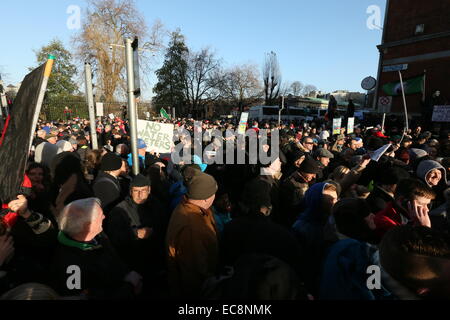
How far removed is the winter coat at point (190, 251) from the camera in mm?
1895

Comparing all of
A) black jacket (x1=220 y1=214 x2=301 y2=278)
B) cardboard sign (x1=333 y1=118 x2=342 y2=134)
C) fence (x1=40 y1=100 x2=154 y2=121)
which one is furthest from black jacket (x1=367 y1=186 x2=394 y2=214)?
fence (x1=40 y1=100 x2=154 y2=121)

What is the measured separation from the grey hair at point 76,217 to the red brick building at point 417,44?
2446cm

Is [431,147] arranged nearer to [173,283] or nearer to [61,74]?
[173,283]

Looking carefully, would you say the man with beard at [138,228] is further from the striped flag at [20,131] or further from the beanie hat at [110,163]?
the striped flag at [20,131]

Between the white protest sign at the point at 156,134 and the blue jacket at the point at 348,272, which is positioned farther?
the white protest sign at the point at 156,134

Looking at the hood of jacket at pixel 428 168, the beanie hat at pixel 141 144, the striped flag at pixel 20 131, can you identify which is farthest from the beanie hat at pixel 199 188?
the beanie hat at pixel 141 144

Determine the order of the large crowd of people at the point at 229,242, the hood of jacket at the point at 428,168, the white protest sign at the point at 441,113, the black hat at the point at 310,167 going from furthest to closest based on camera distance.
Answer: the white protest sign at the point at 441,113, the black hat at the point at 310,167, the hood of jacket at the point at 428,168, the large crowd of people at the point at 229,242

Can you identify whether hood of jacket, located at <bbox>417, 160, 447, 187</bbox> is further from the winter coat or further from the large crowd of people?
the winter coat

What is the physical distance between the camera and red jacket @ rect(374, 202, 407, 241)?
2205 millimetres

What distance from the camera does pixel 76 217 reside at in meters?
1.79

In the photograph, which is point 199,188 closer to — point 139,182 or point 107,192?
point 139,182

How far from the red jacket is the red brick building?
884 inches

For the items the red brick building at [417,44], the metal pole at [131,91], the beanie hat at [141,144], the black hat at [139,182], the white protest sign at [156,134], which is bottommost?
the black hat at [139,182]
